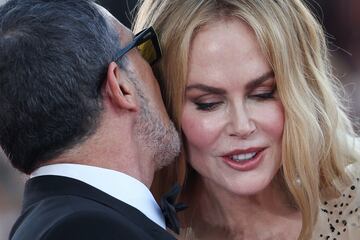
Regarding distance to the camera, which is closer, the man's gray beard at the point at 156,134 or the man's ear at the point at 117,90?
the man's ear at the point at 117,90

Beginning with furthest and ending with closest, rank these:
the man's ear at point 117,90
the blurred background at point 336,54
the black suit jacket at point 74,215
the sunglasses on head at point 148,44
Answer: the blurred background at point 336,54 < the sunglasses on head at point 148,44 < the man's ear at point 117,90 < the black suit jacket at point 74,215

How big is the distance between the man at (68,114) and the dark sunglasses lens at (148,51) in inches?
12.3

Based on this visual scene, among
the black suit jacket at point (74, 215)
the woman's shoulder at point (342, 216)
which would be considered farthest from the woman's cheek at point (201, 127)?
the black suit jacket at point (74, 215)

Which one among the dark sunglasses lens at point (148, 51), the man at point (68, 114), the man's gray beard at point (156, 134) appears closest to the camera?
the man at point (68, 114)

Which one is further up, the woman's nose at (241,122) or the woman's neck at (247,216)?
the woman's nose at (241,122)

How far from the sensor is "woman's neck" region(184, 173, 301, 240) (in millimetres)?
2688

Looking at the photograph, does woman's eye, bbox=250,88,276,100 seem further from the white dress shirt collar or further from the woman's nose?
the white dress shirt collar

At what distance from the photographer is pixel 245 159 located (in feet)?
7.98

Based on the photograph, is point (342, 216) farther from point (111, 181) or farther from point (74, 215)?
point (74, 215)

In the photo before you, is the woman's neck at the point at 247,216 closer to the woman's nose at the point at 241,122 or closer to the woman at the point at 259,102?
the woman at the point at 259,102

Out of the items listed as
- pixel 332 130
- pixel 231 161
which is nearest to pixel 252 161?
pixel 231 161

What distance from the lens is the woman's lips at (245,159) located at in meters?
2.42

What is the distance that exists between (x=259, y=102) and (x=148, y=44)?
1.21 feet

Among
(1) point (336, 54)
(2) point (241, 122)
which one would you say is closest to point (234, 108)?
(2) point (241, 122)
